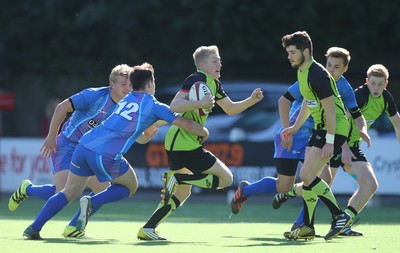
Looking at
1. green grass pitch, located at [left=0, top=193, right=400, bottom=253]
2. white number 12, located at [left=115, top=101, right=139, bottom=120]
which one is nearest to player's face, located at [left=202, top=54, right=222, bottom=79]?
white number 12, located at [left=115, top=101, right=139, bottom=120]

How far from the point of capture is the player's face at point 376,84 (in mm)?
11523

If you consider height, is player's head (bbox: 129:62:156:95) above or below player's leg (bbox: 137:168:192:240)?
above

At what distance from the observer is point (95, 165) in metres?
9.88

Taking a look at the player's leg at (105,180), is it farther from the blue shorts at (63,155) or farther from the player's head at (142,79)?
the blue shorts at (63,155)

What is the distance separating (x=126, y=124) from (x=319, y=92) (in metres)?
1.76

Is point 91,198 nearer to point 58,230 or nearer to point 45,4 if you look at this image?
point 58,230

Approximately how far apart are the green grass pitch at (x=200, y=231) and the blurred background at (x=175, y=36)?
8.12 m

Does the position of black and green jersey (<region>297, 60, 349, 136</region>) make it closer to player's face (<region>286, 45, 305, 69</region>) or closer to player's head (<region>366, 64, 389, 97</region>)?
player's face (<region>286, 45, 305, 69</region>)

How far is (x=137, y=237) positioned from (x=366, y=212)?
6.33m

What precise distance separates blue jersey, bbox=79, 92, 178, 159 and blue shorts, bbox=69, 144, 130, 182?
48 millimetres

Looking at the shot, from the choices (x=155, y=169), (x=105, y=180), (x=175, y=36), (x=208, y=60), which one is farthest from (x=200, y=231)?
(x=175, y=36)

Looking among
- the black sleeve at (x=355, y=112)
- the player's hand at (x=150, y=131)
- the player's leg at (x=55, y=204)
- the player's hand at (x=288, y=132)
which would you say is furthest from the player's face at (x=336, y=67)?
the player's leg at (x=55, y=204)

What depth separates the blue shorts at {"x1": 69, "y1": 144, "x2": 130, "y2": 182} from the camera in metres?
9.88

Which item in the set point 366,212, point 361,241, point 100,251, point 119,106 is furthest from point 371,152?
point 100,251
